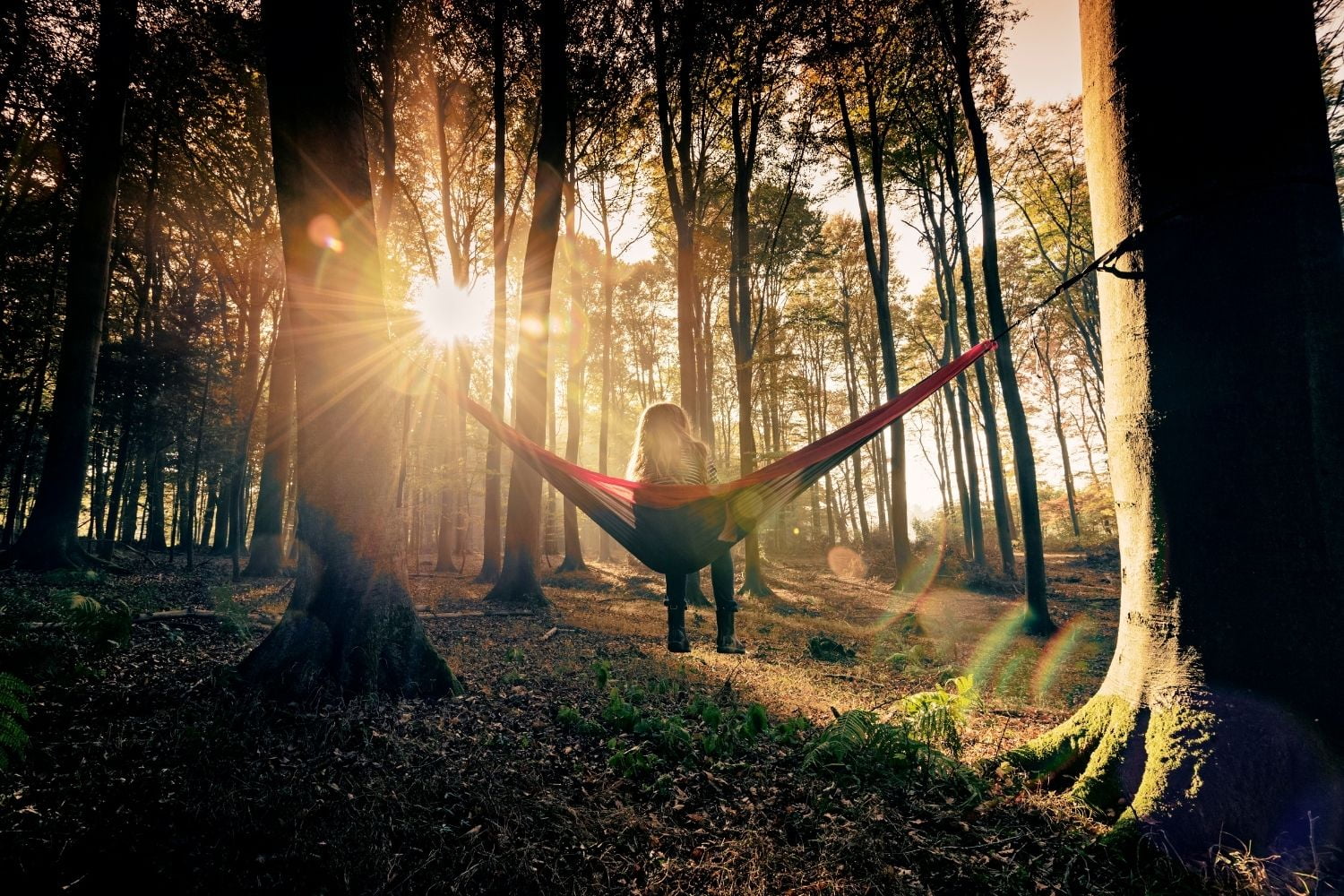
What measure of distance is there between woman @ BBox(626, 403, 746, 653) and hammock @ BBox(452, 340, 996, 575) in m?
0.20

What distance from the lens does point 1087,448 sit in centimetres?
1753

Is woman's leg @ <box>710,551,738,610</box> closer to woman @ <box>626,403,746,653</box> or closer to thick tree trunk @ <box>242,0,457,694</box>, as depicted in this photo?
woman @ <box>626,403,746,653</box>

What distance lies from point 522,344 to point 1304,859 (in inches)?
250

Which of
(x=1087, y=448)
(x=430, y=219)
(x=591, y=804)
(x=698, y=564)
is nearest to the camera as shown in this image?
(x=591, y=804)

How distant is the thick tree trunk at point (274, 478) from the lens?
8242 millimetres

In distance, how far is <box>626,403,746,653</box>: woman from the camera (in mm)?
3371

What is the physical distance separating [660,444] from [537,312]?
10.8ft

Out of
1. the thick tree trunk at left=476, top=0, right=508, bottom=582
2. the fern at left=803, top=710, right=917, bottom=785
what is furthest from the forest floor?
the thick tree trunk at left=476, top=0, right=508, bottom=582

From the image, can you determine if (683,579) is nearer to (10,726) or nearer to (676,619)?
(676,619)

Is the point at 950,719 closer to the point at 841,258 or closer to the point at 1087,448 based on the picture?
the point at 841,258

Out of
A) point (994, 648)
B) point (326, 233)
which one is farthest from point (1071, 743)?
point (994, 648)

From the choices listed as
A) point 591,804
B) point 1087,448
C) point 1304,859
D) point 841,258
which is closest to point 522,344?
point 591,804

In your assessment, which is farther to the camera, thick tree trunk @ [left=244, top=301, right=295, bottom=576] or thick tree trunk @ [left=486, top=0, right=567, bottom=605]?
thick tree trunk @ [left=244, top=301, right=295, bottom=576]

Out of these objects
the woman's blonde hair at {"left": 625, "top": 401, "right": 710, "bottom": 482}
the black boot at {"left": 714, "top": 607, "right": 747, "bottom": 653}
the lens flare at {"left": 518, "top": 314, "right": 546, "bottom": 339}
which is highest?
the lens flare at {"left": 518, "top": 314, "right": 546, "bottom": 339}
